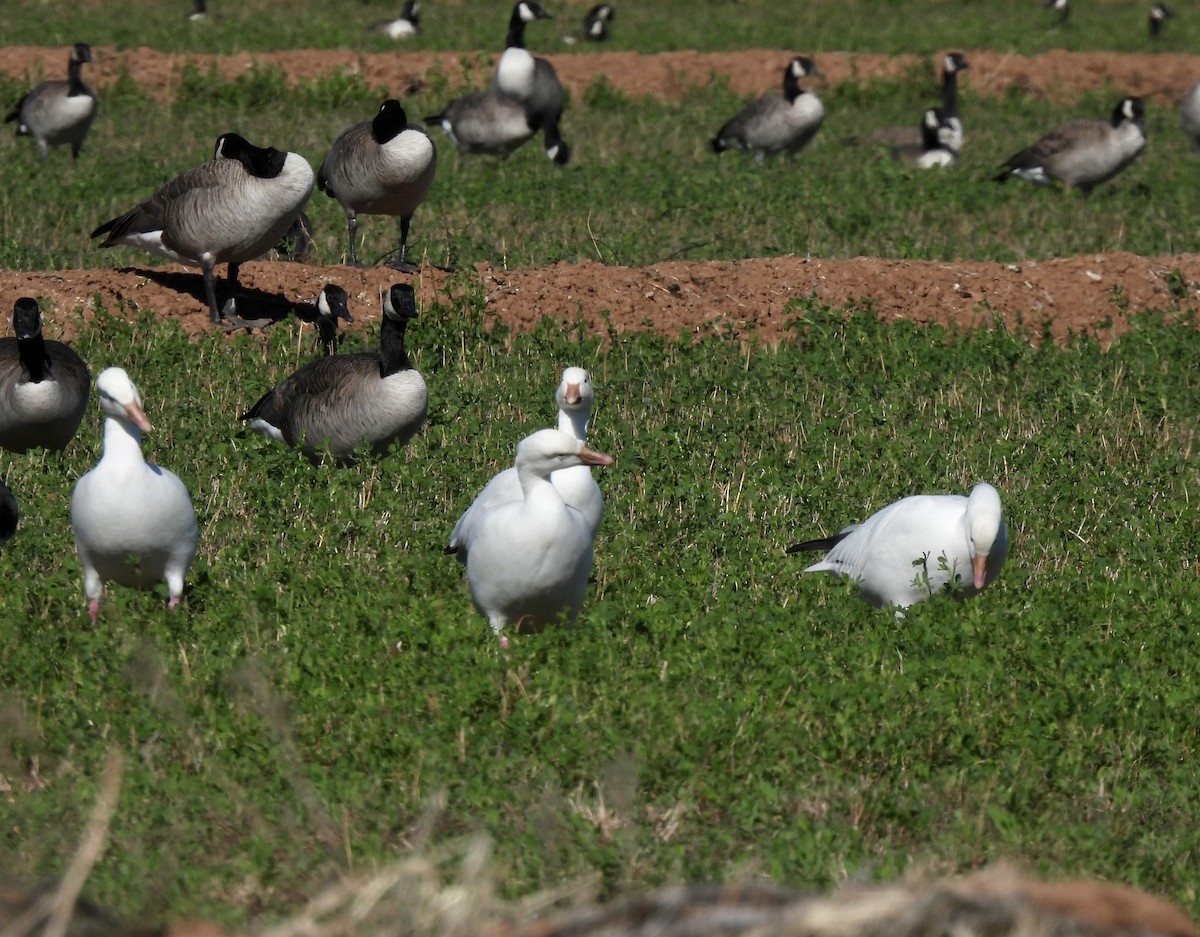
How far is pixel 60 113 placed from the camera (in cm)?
1980

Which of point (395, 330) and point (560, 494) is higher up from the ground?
point (395, 330)

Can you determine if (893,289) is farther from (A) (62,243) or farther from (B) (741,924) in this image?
(B) (741,924)

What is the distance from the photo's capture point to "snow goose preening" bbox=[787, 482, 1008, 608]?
7.55m

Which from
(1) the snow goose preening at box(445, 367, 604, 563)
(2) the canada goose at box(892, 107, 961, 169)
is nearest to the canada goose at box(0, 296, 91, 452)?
(1) the snow goose preening at box(445, 367, 604, 563)

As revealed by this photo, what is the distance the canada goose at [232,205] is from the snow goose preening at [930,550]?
19.5ft

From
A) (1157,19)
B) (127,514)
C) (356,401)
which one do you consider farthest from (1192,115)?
(127,514)

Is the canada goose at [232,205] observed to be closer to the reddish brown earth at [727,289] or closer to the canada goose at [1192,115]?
the reddish brown earth at [727,289]

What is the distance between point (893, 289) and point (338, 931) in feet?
35.3

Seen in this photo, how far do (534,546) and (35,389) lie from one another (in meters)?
3.99

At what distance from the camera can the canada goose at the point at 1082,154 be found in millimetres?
19844

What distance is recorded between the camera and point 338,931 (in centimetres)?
357

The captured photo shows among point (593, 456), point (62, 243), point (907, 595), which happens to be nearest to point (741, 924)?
point (593, 456)

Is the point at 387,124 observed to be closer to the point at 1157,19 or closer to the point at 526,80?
the point at 526,80

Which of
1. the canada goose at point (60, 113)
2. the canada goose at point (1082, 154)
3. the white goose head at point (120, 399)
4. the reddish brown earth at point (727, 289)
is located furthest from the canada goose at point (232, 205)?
the canada goose at point (1082, 154)
